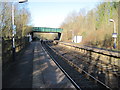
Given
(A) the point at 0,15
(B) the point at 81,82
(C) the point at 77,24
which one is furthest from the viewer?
(C) the point at 77,24

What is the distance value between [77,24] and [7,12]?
184 ft

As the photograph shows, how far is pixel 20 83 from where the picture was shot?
8.41 metres

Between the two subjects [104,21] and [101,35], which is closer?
[101,35]

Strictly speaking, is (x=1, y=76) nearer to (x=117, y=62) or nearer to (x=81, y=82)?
(x=81, y=82)

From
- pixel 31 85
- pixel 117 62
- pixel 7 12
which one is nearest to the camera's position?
pixel 31 85

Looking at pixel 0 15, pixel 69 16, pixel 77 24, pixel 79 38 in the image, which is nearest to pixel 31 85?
pixel 0 15

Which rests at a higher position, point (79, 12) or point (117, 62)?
point (79, 12)

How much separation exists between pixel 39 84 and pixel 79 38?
49.9m

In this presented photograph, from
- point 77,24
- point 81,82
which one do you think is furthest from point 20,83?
point 77,24

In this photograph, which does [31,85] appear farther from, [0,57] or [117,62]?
[117,62]

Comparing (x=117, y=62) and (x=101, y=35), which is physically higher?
(x=101, y=35)

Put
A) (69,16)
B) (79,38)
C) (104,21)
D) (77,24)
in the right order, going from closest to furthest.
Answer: (104,21) → (79,38) → (77,24) → (69,16)

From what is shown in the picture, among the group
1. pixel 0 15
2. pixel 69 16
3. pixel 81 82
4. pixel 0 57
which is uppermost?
pixel 69 16

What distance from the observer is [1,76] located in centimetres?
947
